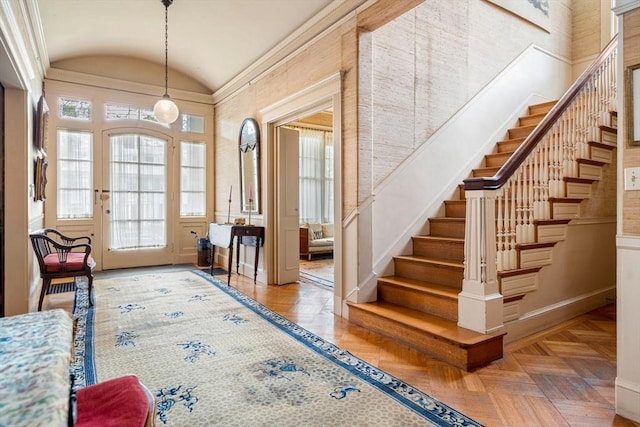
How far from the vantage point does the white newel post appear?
2684 millimetres

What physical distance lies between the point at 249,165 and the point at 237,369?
3523 mm

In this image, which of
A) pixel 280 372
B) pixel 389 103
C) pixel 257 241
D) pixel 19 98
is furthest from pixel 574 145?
pixel 19 98

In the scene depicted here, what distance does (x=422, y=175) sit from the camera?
4.03 meters

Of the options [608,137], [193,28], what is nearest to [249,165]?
[193,28]

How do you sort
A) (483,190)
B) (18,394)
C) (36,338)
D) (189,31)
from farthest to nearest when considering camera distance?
(189,31), (483,190), (36,338), (18,394)

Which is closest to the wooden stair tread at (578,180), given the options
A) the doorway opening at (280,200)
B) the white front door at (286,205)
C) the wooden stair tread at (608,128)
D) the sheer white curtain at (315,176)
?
the wooden stair tread at (608,128)

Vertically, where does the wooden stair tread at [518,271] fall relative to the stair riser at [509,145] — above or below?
below

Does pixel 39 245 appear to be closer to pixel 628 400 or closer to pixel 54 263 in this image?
pixel 54 263

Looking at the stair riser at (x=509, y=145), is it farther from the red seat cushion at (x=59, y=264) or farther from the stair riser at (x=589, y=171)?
the red seat cushion at (x=59, y=264)

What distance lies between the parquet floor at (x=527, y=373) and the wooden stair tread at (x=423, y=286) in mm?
535

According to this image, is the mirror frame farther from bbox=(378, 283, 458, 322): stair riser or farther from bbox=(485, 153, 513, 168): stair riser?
bbox=(485, 153, 513, 168): stair riser

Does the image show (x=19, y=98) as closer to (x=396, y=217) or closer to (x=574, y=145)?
(x=396, y=217)

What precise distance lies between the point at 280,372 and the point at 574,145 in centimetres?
337

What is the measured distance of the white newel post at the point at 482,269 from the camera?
268cm
